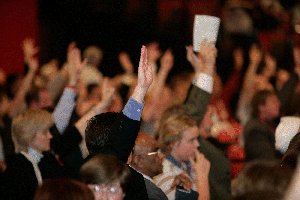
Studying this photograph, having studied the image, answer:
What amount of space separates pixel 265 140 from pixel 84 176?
9.33 feet

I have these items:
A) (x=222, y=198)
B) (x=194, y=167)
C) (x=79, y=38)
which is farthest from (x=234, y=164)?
(x=79, y=38)

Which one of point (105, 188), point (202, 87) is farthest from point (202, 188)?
point (105, 188)

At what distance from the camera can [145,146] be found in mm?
3156

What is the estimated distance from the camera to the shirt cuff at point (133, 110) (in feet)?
8.89

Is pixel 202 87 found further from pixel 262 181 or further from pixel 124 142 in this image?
pixel 262 181

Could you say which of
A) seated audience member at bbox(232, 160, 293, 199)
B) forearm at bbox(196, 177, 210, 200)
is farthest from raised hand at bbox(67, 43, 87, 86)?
seated audience member at bbox(232, 160, 293, 199)

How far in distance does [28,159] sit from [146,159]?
24.4 inches

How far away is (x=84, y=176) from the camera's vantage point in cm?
236

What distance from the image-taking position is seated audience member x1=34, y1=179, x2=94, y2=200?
79.8 inches

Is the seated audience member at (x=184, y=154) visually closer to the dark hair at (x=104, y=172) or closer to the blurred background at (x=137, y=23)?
the dark hair at (x=104, y=172)

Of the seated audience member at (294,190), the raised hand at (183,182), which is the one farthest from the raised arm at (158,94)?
the seated audience member at (294,190)

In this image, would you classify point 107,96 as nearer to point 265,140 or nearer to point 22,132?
point 22,132

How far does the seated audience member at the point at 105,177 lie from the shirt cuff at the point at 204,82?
1817mm

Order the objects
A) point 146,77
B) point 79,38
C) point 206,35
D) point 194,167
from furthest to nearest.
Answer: point 79,38
point 206,35
point 194,167
point 146,77
